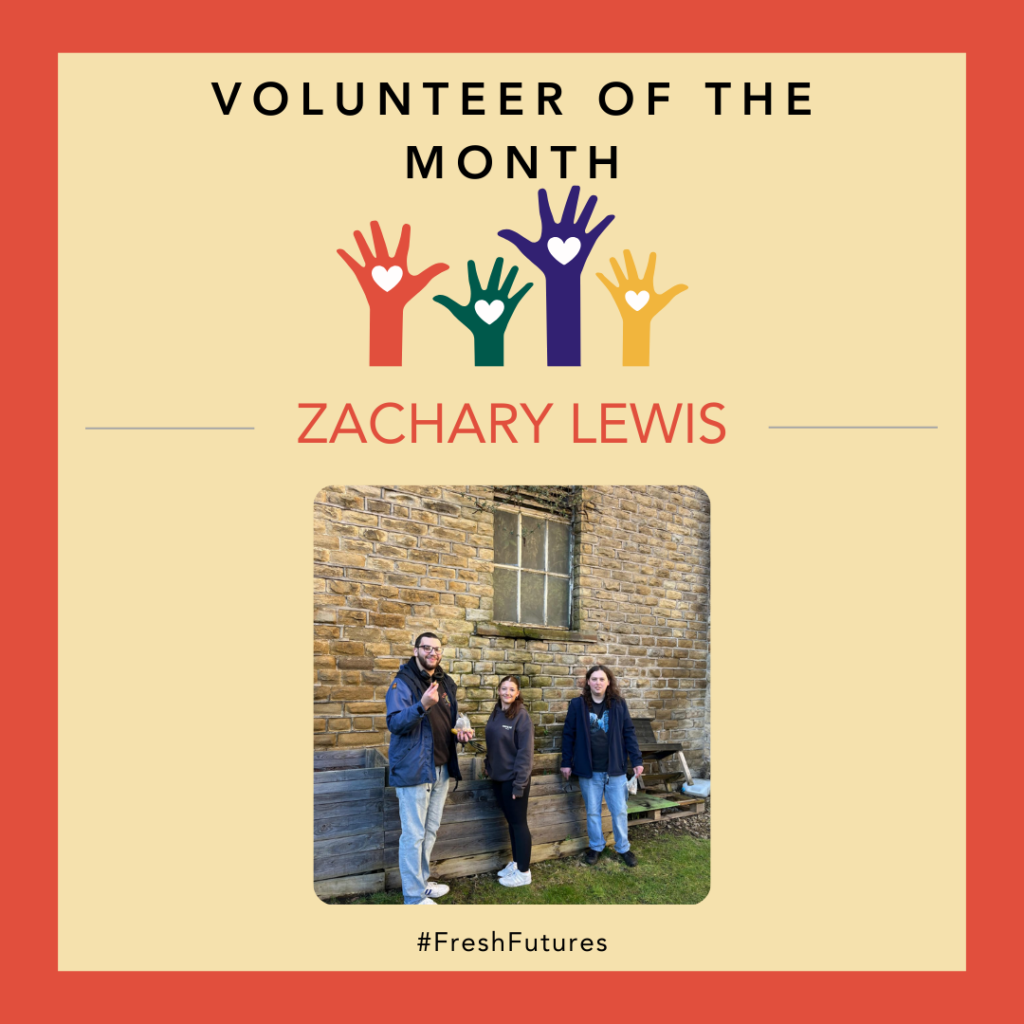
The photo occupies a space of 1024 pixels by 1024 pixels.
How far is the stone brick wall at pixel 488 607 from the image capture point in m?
4.71

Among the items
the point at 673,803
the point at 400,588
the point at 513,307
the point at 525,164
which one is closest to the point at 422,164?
the point at 525,164

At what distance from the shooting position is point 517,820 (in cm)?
498

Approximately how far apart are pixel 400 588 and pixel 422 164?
106 inches

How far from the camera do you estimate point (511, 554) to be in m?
→ 5.46

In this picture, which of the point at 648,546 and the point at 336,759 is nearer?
the point at 336,759

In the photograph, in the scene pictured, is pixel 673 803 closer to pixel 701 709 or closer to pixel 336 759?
pixel 701 709

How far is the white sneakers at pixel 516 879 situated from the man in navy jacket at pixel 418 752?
1.42 ft

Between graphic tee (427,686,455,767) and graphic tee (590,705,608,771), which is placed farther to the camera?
graphic tee (590,705,608,771)

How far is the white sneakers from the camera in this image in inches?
186

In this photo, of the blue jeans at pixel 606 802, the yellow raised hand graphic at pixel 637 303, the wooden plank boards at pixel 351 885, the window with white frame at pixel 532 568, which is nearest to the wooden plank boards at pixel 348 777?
the wooden plank boards at pixel 351 885

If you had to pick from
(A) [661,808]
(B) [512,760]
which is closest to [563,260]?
(B) [512,760]

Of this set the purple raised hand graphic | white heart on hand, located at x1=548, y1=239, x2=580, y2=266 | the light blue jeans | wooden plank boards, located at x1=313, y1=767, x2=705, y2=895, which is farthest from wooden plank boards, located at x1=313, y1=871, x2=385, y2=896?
white heart on hand, located at x1=548, y1=239, x2=580, y2=266

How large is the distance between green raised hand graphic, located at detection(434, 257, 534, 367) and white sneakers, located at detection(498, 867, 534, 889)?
132 inches

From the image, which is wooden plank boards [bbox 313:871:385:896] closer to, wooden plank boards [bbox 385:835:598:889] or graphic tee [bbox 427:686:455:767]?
wooden plank boards [bbox 385:835:598:889]
